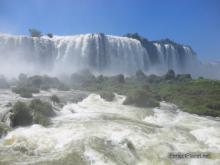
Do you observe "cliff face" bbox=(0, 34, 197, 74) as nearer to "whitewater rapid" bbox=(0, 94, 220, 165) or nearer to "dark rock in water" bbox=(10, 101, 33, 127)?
"whitewater rapid" bbox=(0, 94, 220, 165)

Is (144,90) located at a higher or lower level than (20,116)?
higher

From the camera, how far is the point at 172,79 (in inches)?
2016

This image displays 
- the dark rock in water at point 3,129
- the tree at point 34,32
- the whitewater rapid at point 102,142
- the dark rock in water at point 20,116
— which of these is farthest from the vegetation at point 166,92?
the tree at point 34,32

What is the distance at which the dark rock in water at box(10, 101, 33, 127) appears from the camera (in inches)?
709

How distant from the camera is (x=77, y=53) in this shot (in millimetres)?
61188

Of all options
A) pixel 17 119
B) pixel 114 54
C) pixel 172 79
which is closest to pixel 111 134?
pixel 17 119

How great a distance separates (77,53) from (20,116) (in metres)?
43.6

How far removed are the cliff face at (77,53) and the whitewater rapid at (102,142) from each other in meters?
37.6

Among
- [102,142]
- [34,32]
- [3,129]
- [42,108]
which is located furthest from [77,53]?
[102,142]

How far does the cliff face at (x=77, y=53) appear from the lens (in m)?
55.5

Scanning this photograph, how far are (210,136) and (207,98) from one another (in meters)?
16.4

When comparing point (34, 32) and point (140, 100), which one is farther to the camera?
point (34, 32)

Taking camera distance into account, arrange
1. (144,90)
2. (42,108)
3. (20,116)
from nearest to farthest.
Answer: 1. (20,116)
2. (42,108)
3. (144,90)

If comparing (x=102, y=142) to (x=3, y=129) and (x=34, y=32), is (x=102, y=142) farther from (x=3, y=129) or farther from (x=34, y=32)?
(x=34, y=32)
